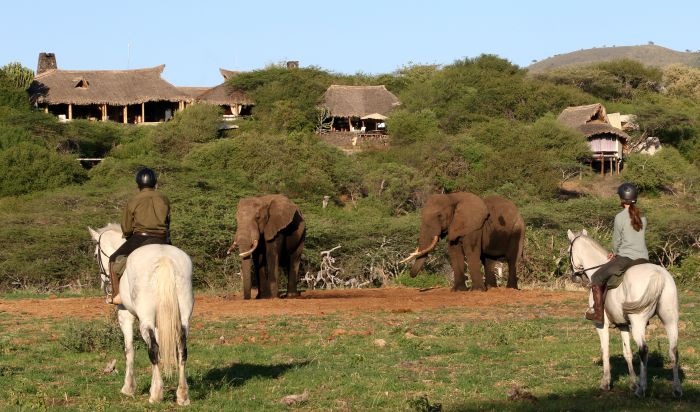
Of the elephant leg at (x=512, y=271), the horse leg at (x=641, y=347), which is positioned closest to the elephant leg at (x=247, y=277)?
the elephant leg at (x=512, y=271)

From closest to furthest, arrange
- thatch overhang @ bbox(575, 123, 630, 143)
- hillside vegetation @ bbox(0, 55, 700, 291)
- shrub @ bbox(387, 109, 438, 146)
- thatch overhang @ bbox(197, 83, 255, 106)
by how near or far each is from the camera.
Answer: hillside vegetation @ bbox(0, 55, 700, 291) < shrub @ bbox(387, 109, 438, 146) < thatch overhang @ bbox(575, 123, 630, 143) < thatch overhang @ bbox(197, 83, 255, 106)

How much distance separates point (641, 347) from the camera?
1089 centimetres

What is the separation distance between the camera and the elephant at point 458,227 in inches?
910

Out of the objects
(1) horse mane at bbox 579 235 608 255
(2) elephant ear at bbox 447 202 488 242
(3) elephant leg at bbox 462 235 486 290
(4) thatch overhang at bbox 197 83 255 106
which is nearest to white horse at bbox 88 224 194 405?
(1) horse mane at bbox 579 235 608 255

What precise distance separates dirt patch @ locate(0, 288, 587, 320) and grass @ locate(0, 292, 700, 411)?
0.90 meters

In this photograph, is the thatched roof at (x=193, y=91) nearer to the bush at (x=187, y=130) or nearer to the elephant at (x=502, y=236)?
the bush at (x=187, y=130)

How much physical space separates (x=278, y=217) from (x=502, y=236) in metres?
4.59

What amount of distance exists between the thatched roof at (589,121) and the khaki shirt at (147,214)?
174ft

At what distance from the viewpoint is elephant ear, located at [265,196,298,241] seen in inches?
888

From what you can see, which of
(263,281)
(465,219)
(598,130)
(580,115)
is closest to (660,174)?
(598,130)

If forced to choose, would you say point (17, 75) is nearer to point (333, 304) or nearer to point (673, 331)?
point (333, 304)

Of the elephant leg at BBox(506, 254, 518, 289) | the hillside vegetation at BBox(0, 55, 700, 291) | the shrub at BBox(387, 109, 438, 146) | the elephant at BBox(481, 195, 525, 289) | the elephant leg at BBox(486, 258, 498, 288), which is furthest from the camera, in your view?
the shrub at BBox(387, 109, 438, 146)

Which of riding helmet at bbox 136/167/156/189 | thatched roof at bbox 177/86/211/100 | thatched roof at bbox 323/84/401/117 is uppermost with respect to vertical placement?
thatched roof at bbox 177/86/211/100

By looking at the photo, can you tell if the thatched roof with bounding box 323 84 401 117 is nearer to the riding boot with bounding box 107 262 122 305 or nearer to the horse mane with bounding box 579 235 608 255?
the horse mane with bounding box 579 235 608 255
